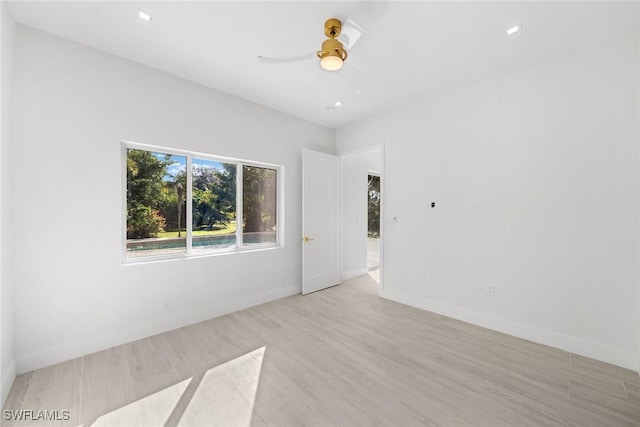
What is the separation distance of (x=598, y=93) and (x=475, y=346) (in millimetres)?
2704

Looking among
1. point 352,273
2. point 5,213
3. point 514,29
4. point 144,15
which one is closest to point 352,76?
point 514,29

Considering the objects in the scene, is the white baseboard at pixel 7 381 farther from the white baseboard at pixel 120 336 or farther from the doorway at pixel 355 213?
the doorway at pixel 355 213

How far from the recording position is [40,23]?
2182 mm

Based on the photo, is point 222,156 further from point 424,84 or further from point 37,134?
point 424,84

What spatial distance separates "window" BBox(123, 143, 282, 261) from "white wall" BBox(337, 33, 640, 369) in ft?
7.11

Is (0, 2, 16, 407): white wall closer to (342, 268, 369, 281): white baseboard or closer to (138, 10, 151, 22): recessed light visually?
(138, 10, 151, 22): recessed light

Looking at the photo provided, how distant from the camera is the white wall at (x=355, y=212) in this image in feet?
17.0

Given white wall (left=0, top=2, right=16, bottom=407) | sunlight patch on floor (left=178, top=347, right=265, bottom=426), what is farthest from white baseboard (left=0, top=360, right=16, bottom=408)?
sunlight patch on floor (left=178, top=347, right=265, bottom=426)

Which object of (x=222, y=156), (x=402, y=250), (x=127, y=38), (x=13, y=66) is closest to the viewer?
(x=13, y=66)

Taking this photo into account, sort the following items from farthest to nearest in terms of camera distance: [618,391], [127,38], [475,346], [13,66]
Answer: [475,346] → [127,38] → [13,66] → [618,391]

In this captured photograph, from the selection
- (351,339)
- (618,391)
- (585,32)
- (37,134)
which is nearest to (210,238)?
(37,134)

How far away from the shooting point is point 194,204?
3299 mm

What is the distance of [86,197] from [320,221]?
9.90ft

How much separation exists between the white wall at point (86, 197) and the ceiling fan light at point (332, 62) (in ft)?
6.56
